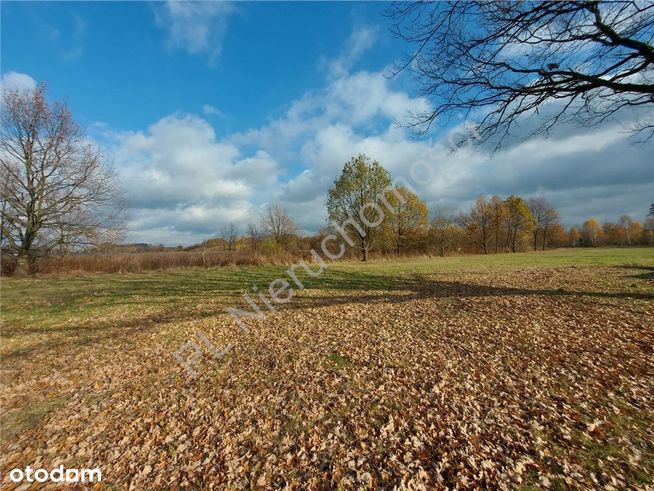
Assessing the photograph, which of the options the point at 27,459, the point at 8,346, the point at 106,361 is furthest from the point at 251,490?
the point at 8,346

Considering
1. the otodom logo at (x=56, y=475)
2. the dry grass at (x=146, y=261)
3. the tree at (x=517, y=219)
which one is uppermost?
the tree at (x=517, y=219)

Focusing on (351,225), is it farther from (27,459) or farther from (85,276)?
(27,459)

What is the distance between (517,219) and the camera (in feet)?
177

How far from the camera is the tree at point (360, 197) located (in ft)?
112

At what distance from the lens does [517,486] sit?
2.85m

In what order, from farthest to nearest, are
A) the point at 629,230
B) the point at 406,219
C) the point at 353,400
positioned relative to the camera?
the point at 629,230, the point at 406,219, the point at 353,400

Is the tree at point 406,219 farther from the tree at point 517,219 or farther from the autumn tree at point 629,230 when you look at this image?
the autumn tree at point 629,230

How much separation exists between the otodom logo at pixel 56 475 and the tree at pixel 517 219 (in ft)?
207

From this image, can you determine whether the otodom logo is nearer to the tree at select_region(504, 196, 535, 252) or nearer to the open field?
the open field

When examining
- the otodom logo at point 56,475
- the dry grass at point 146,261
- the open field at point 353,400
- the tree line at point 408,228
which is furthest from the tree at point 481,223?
the otodom logo at point 56,475

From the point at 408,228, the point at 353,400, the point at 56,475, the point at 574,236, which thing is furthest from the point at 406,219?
the point at 574,236

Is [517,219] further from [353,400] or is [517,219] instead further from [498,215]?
[353,400]

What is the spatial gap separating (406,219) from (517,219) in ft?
91.3

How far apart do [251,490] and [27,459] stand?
308cm
